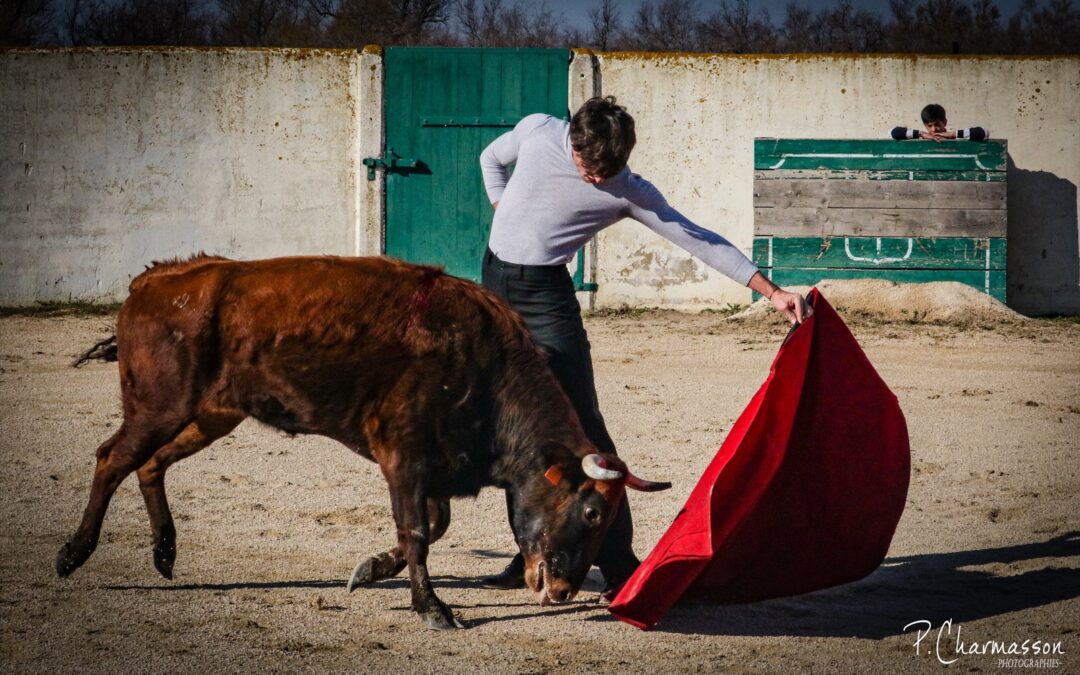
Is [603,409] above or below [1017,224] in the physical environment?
below

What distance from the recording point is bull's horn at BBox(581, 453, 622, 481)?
443 cm

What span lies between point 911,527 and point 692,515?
176 centimetres

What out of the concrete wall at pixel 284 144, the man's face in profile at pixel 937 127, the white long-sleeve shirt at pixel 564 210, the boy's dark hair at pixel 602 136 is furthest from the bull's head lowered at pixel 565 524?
the man's face in profile at pixel 937 127

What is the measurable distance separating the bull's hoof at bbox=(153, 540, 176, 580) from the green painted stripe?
920 centimetres

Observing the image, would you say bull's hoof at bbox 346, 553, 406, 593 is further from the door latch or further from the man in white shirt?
the door latch

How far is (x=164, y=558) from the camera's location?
4.88 metres

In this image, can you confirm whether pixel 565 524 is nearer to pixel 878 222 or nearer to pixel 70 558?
pixel 70 558

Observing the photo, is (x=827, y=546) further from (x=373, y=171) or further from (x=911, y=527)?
(x=373, y=171)

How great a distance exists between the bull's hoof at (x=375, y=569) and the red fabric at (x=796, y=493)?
2.82ft

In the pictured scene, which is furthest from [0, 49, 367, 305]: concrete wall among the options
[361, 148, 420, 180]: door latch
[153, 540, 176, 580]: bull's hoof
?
[153, 540, 176, 580]: bull's hoof

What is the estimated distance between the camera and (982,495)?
6.31 m

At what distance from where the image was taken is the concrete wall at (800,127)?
13.0 metres

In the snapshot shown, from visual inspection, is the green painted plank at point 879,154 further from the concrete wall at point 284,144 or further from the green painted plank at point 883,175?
the concrete wall at point 284,144

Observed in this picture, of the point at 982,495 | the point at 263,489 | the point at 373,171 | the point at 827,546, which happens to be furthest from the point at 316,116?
the point at 827,546
